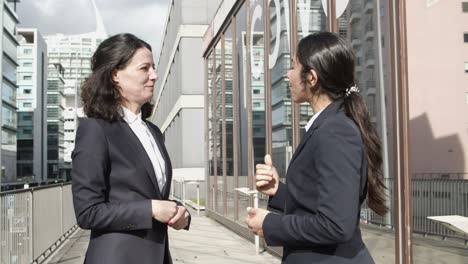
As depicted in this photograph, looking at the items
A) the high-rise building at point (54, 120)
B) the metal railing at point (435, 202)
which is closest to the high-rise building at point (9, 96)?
the high-rise building at point (54, 120)

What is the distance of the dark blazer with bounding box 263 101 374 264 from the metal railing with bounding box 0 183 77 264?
5721 millimetres

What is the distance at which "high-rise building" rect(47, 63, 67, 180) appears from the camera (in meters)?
128

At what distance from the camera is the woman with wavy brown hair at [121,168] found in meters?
2.03

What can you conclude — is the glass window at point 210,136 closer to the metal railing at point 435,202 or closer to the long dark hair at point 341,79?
the metal railing at point 435,202

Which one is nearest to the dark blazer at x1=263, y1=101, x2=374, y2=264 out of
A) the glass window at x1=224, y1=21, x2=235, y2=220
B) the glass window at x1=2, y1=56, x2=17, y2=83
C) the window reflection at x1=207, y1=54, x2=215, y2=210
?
the glass window at x1=224, y1=21, x2=235, y2=220

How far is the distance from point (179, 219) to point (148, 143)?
13.4 inches

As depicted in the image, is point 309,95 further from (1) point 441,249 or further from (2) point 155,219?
(1) point 441,249

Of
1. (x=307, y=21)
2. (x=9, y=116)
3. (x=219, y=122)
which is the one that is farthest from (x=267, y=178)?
(x=9, y=116)

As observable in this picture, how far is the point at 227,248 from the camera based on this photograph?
10.5 m

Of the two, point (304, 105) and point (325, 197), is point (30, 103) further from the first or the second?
point (325, 197)

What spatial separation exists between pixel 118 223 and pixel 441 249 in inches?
109

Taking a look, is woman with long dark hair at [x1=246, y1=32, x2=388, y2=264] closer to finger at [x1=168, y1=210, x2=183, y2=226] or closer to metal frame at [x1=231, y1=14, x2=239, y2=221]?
finger at [x1=168, y1=210, x2=183, y2=226]

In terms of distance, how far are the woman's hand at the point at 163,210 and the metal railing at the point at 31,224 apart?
5307 millimetres

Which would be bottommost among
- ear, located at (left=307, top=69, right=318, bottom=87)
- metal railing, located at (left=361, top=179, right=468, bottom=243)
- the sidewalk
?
the sidewalk
